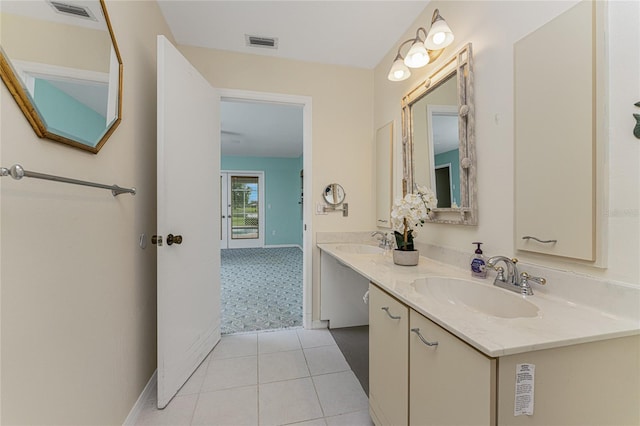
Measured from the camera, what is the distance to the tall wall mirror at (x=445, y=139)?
1322mm

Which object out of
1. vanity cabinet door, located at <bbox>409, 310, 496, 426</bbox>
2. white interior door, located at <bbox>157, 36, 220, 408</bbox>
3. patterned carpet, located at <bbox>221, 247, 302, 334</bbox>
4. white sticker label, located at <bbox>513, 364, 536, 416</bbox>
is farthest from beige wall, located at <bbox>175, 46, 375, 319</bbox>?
white sticker label, located at <bbox>513, 364, 536, 416</bbox>

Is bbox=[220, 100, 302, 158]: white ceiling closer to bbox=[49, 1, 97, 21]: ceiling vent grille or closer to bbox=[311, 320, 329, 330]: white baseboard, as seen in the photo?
bbox=[49, 1, 97, 21]: ceiling vent grille

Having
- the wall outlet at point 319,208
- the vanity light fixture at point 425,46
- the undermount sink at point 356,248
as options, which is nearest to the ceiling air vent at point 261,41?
the vanity light fixture at point 425,46

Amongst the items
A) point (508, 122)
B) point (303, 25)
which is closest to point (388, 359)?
point (508, 122)

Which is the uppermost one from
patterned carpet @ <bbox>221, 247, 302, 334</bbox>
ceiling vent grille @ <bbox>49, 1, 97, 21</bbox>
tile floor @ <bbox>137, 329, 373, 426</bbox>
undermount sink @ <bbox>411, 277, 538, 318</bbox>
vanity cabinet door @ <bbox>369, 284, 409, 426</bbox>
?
ceiling vent grille @ <bbox>49, 1, 97, 21</bbox>

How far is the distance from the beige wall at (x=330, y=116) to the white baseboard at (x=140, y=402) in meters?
1.26

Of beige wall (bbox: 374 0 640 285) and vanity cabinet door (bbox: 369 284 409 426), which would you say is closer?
beige wall (bbox: 374 0 640 285)

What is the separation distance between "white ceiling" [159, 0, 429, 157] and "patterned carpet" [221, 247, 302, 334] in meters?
2.44

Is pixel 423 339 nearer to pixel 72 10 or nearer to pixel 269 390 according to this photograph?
pixel 269 390

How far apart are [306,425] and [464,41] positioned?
218cm

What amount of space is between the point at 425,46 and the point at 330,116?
1.02 metres

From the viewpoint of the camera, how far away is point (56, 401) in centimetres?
83

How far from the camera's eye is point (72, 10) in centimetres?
88

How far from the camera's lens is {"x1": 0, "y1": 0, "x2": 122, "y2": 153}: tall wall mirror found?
26.8 inches
